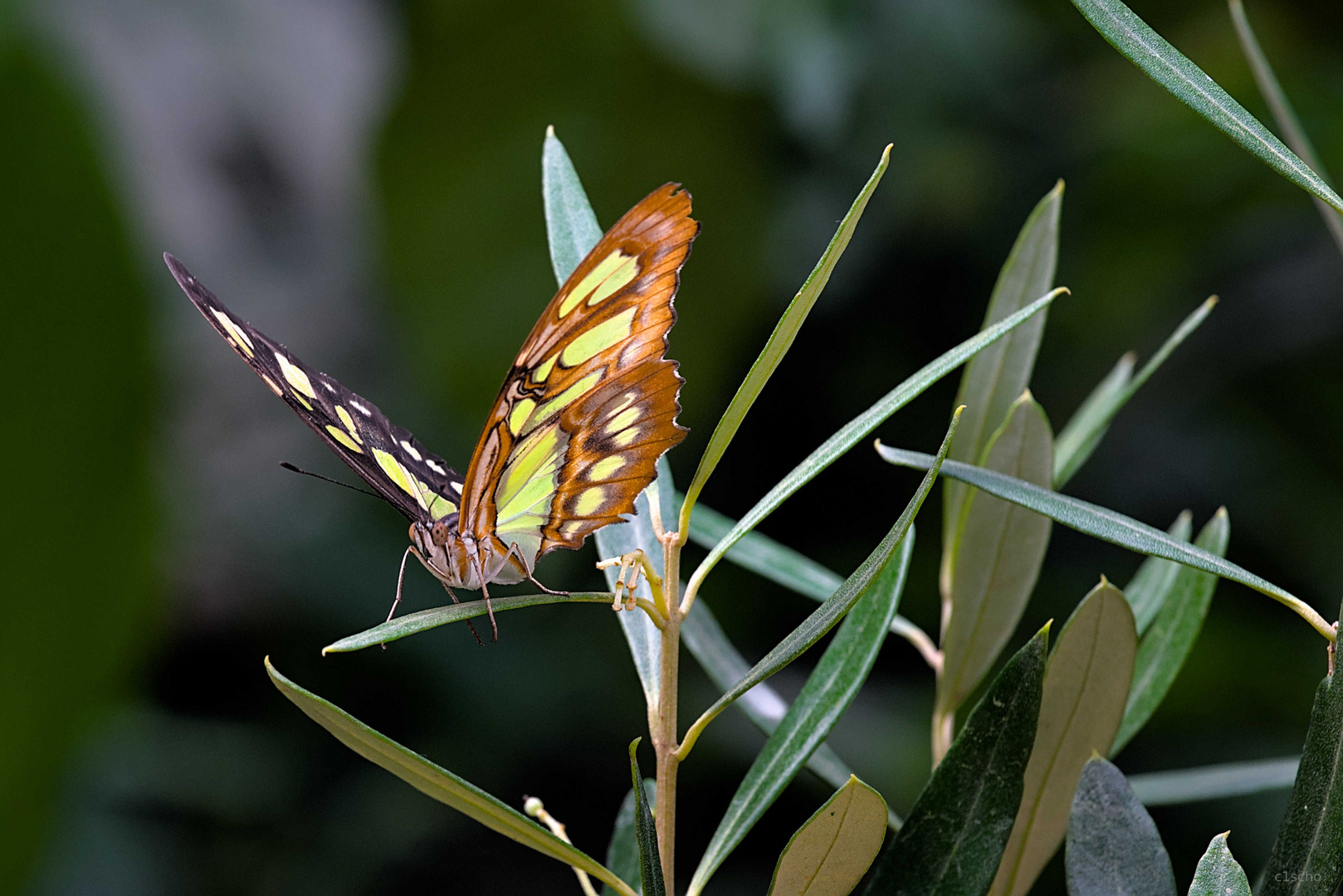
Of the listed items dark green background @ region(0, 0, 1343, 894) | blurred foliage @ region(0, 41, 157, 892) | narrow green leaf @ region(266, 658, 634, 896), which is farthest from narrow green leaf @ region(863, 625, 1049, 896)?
dark green background @ region(0, 0, 1343, 894)

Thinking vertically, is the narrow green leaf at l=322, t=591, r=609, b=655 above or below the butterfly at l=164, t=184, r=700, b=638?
below

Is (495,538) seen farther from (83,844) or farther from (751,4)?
(83,844)

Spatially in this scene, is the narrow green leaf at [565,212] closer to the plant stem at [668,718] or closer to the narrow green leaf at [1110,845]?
the plant stem at [668,718]

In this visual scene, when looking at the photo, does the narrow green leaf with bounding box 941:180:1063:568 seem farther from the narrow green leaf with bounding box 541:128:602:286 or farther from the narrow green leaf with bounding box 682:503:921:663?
the narrow green leaf with bounding box 541:128:602:286

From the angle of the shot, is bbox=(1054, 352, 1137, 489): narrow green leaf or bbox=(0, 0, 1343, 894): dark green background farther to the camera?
bbox=(0, 0, 1343, 894): dark green background

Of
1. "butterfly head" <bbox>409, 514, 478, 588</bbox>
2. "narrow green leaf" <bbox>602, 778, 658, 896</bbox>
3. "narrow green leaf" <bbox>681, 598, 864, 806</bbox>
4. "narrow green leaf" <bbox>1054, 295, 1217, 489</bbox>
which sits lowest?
"narrow green leaf" <bbox>602, 778, 658, 896</bbox>

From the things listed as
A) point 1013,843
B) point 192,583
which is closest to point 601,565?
point 1013,843
